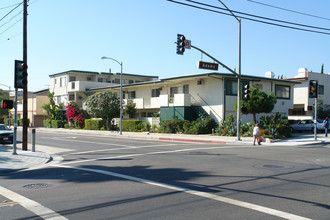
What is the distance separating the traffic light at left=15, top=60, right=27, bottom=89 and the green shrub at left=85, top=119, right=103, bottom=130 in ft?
89.2

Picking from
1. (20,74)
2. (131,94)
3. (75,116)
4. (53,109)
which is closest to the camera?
(20,74)

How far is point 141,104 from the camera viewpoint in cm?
4178

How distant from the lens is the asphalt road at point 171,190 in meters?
6.34

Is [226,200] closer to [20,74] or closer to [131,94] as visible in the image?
[20,74]

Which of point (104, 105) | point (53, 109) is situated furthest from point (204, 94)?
point (53, 109)

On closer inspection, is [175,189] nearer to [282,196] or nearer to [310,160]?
[282,196]

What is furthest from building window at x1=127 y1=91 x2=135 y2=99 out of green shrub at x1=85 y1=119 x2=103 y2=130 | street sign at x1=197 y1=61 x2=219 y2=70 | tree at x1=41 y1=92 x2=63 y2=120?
street sign at x1=197 y1=61 x2=219 y2=70

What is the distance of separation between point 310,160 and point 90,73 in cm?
4777

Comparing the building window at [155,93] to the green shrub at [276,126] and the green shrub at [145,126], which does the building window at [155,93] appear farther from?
the green shrub at [276,126]

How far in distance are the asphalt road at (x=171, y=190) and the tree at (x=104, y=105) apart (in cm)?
2754

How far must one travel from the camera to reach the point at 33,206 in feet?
22.6

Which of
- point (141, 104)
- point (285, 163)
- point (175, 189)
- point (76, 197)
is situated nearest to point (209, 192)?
point (175, 189)

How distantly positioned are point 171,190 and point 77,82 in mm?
46153

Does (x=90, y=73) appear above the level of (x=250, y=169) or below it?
above
